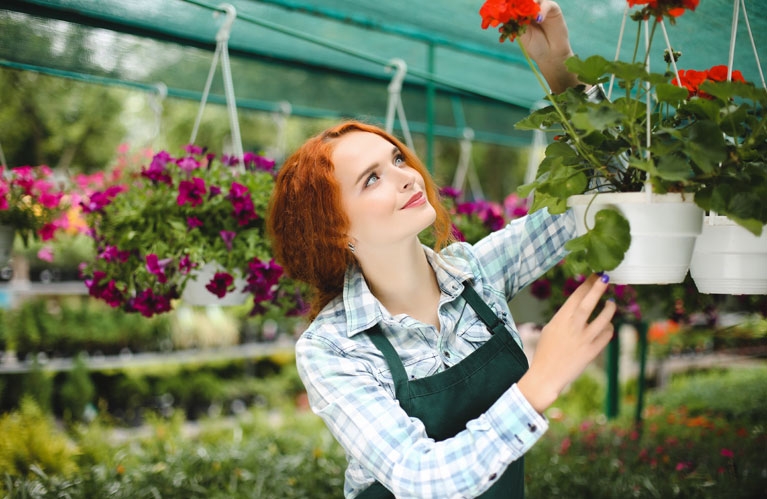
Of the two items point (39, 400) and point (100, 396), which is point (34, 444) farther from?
point (100, 396)

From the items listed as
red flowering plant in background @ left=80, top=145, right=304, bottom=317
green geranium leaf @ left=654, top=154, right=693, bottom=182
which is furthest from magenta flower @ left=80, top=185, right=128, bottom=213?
green geranium leaf @ left=654, top=154, right=693, bottom=182

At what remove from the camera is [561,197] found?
1.00m

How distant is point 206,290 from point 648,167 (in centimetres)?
142

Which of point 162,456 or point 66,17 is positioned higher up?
point 66,17

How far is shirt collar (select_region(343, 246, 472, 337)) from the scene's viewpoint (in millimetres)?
1278

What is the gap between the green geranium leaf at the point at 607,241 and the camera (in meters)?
0.94

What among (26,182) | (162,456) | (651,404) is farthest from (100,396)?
(651,404)

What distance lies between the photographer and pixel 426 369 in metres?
1.29

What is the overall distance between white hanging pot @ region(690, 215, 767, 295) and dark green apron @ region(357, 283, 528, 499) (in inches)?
16.6

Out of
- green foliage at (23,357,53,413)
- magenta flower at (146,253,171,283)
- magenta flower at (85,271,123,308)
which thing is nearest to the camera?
magenta flower at (146,253,171,283)

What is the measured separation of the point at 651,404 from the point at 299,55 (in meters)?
3.97

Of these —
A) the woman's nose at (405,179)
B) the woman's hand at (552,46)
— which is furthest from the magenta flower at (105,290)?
the woman's hand at (552,46)

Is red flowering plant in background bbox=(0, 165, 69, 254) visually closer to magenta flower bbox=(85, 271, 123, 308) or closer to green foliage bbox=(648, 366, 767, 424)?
magenta flower bbox=(85, 271, 123, 308)

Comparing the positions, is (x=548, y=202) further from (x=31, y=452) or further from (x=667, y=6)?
(x=31, y=452)
